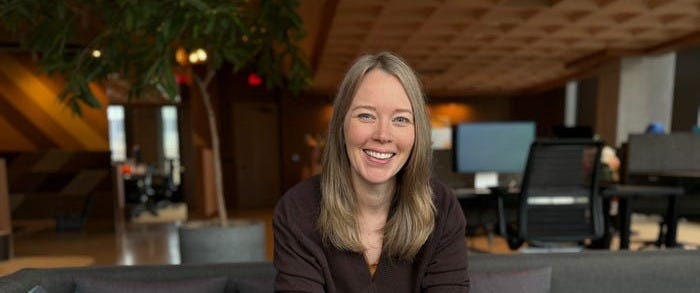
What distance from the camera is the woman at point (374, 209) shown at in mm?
1011

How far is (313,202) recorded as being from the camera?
1.09 m

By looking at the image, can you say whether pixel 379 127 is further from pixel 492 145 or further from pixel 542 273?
pixel 492 145

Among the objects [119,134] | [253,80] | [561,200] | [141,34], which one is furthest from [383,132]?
[119,134]

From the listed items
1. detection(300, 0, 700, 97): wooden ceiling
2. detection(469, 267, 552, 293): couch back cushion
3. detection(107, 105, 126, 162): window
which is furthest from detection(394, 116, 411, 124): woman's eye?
detection(107, 105, 126, 162): window

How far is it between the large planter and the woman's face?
165 cm

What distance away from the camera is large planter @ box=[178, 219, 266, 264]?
2424 millimetres

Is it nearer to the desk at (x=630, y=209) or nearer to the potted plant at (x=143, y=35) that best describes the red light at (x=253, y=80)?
the potted plant at (x=143, y=35)

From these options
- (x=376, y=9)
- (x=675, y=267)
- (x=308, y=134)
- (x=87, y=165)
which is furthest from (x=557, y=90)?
(x=87, y=165)

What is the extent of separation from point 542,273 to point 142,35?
90.7 inches

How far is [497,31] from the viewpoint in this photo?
4.91 meters

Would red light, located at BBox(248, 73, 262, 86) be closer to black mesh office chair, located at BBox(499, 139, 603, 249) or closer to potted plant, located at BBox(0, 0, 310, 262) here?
potted plant, located at BBox(0, 0, 310, 262)

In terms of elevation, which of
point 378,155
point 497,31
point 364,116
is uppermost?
point 497,31

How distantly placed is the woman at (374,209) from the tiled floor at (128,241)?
10.4 feet

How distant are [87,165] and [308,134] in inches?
183
